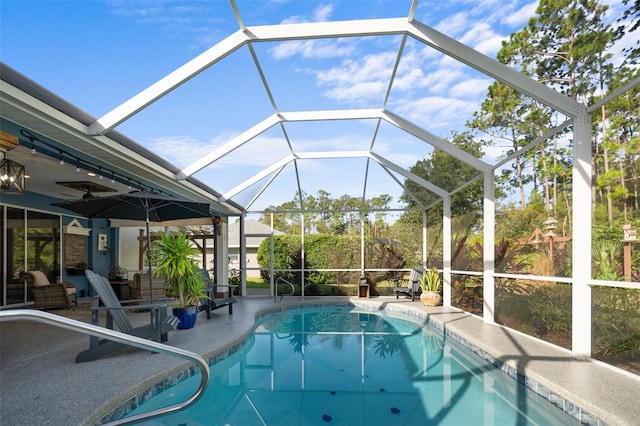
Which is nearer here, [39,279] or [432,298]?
[39,279]

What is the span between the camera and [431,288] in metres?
9.71

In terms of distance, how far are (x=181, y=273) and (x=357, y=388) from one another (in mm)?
3549

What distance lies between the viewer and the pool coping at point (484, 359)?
10.6 ft

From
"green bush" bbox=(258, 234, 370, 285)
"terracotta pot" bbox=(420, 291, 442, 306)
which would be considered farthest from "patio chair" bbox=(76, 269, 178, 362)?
"green bush" bbox=(258, 234, 370, 285)

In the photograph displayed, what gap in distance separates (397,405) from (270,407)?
4.35ft

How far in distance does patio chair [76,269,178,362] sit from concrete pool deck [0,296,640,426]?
0.13m

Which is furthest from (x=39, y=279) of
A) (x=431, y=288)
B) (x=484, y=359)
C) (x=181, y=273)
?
(x=431, y=288)

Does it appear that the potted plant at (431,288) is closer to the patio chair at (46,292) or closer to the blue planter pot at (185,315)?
the blue planter pot at (185,315)

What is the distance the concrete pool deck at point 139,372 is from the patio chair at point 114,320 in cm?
13

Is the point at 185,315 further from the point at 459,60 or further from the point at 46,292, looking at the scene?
the point at 459,60

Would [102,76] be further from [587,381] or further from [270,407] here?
[587,381]

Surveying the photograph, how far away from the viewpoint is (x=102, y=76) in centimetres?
483

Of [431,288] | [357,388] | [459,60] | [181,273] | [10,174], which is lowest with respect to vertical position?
[357,388]

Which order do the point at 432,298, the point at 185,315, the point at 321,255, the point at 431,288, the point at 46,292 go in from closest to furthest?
the point at 185,315 < the point at 46,292 < the point at 432,298 < the point at 431,288 < the point at 321,255
